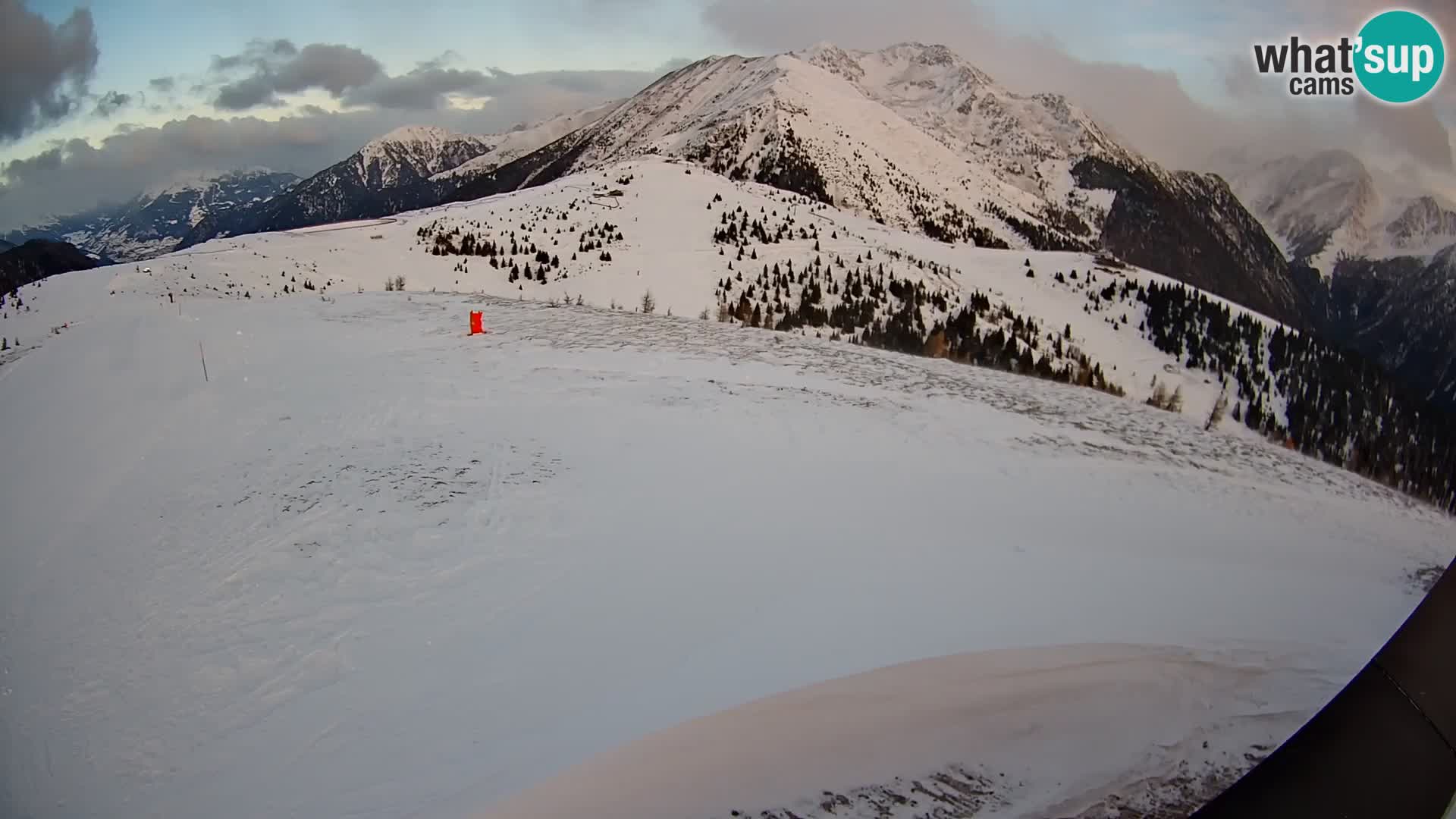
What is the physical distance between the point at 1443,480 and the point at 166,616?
362 centimetres

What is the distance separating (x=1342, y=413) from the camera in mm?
1643

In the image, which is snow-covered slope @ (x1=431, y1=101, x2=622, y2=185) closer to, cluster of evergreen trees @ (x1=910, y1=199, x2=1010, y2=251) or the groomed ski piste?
cluster of evergreen trees @ (x1=910, y1=199, x2=1010, y2=251)

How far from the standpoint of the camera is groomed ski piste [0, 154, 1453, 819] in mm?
1663

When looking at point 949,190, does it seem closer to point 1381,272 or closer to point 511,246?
point 511,246

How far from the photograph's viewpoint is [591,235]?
19.2 m

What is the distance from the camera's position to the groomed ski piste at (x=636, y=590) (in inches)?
65.5

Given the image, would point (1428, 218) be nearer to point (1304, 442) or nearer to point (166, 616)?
point (1304, 442)

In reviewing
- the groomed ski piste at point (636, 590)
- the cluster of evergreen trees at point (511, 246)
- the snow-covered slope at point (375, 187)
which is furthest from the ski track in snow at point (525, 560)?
the snow-covered slope at point (375, 187)

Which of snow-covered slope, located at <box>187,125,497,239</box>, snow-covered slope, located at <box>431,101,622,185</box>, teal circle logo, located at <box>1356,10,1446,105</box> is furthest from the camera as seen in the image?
snow-covered slope, located at <box>431,101,622,185</box>

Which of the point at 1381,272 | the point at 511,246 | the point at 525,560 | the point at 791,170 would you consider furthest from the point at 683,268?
the point at 791,170

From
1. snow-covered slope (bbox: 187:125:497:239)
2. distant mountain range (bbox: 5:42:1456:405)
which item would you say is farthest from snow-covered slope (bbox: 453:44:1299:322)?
snow-covered slope (bbox: 187:125:497:239)

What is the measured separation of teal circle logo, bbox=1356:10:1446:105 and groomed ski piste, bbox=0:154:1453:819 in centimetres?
79

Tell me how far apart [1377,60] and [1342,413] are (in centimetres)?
79

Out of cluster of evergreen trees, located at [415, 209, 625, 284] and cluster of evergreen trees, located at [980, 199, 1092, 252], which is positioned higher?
cluster of evergreen trees, located at [980, 199, 1092, 252]
